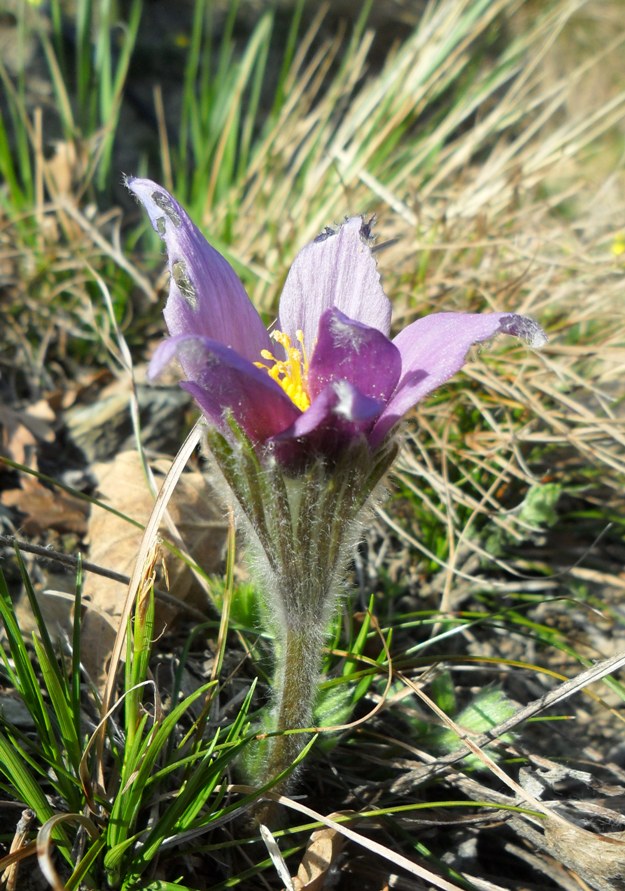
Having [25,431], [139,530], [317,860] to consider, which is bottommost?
[317,860]

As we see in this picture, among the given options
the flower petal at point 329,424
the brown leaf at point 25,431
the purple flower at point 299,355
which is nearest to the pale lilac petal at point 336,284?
the purple flower at point 299,355

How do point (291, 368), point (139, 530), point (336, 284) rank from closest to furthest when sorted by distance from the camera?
point (291, 368) → point (336, 284) → point (139, 530)

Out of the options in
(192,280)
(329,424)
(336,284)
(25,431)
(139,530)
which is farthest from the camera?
(25,431)

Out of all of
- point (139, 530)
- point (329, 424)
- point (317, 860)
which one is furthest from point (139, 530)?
point (329, 424)

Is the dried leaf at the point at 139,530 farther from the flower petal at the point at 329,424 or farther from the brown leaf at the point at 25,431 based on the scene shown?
Result: the flower petal at the point at 329,424

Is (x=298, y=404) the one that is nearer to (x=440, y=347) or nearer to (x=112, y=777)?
(x=440, y=347)

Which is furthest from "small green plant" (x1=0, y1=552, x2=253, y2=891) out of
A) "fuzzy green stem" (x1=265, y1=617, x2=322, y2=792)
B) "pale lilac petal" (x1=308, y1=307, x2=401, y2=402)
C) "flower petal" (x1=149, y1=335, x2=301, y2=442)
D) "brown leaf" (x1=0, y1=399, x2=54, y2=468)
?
"brown leaf" (x1=0, y1=399, x2=54, y2=468)

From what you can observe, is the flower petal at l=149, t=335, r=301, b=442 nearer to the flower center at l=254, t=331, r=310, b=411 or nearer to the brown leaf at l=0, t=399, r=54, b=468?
the flower center at l=254, t=331, r=310, b=411

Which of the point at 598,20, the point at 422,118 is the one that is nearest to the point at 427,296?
the point at 422,118
